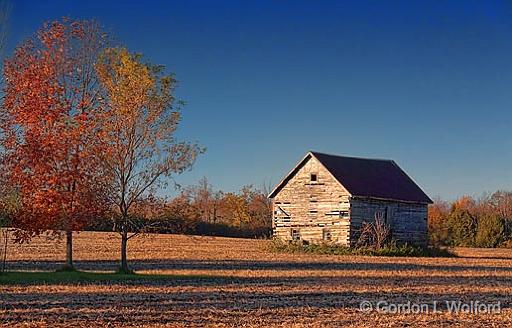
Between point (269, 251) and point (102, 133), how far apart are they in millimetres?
26947

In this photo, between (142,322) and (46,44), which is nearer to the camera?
(142,322)

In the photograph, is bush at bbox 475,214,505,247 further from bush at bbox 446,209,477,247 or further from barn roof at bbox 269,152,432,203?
barn roof at bbox 269,152,432,203

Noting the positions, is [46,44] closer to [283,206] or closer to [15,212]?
[15,212]

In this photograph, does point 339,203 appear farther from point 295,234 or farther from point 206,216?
point 206,216

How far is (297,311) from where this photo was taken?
1825cm

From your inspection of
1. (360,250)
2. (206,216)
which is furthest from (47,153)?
(206,216)

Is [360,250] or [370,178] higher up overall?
[370,178]

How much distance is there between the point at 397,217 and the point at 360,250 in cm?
700

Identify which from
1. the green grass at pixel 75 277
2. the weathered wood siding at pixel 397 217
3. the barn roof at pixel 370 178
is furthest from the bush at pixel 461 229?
the green grass at pixel 75 277

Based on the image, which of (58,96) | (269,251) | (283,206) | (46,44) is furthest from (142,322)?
(283,206)

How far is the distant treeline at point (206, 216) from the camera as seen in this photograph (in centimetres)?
2933

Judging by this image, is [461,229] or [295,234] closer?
[295,234]

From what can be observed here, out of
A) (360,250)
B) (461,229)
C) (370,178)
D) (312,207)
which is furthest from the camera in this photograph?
(461,229)

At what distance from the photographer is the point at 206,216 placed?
11000 cm
